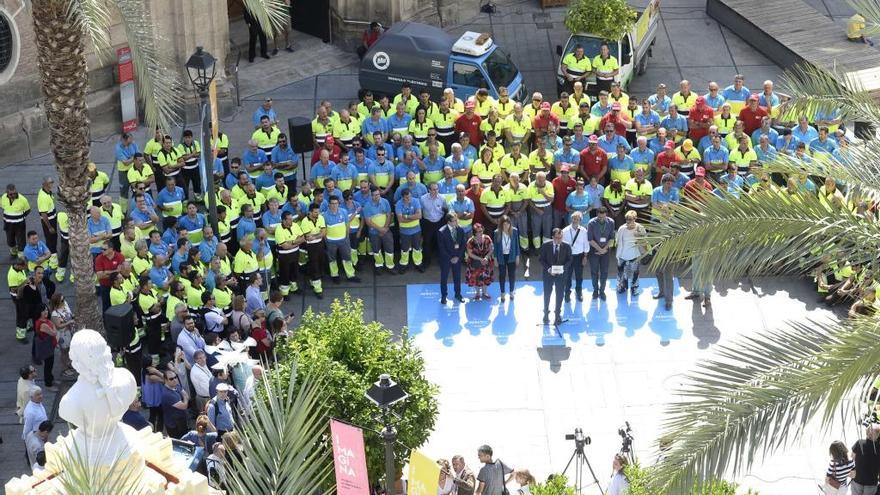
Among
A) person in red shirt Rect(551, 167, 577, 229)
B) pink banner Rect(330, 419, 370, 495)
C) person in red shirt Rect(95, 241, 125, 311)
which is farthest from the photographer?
person in red shirt Rect(551, 167, 577, 229)

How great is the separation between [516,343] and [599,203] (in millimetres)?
2813

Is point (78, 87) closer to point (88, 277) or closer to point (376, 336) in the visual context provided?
point (88, 277)

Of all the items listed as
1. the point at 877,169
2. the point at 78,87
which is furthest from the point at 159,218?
the point at 877,169

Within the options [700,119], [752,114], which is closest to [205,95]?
[700,119]

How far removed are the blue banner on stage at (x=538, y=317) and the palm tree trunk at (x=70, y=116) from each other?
4.64 meters

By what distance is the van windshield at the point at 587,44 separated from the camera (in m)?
27.0

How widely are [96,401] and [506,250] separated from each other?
1312 cm

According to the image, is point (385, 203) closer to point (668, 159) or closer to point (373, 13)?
point (668, 159)

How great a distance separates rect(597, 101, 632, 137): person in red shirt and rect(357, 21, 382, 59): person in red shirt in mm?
5697

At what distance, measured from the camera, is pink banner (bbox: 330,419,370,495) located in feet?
45.2

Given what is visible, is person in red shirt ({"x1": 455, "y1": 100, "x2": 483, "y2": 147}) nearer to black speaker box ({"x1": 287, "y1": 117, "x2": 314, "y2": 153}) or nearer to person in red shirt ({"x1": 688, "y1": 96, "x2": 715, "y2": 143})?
black speaker box ({"x1": 287, "y1": 117, "x2": 314, "y2": 153})

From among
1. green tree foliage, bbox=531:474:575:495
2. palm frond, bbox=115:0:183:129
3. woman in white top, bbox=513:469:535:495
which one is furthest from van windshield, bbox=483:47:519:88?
green tree foliage, bbox=531:474:575:495

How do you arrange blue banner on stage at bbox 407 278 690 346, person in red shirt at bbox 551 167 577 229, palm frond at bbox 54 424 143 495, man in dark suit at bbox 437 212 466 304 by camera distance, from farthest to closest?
person in red shirt at bbox 551 167 577 229 < man in dark suit at bbox 437 212 466 304 < blue banner on stage at bbox 407 278 690 346 < palm frond at bbox 54 424 143 495

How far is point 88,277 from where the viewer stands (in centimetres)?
1945
